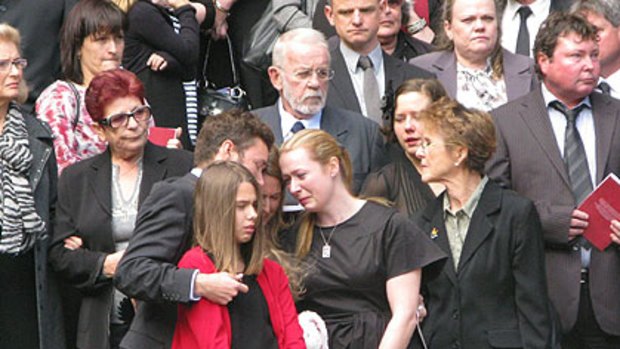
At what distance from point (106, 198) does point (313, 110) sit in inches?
51.4

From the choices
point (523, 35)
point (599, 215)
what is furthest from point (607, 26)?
point (599, 215)

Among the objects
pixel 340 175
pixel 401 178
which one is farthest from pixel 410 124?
pixel 340 175

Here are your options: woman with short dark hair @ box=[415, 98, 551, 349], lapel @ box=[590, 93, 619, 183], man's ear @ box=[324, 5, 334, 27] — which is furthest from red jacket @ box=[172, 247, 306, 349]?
man's ear @ box=[324, 5, 334, 27]

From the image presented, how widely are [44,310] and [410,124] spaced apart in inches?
84.8

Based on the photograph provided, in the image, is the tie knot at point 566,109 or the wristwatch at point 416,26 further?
the wristwatch at point 416,26

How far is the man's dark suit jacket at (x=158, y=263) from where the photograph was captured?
643cm

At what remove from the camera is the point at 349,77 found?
353 inches

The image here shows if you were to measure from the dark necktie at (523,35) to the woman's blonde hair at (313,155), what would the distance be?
3091mm

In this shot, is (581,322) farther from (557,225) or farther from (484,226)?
(484,226)

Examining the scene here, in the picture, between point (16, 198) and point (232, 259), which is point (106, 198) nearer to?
point (16, 198)

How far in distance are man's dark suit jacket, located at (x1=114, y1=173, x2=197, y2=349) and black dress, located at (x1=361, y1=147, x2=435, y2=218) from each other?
1.39 m

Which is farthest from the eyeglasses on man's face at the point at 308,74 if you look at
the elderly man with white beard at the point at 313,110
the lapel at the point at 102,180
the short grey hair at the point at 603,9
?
the short grey hair at the point at 603,9

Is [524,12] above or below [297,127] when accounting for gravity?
above

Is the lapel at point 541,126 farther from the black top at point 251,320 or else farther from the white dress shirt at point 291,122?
the black top at point 251,320
